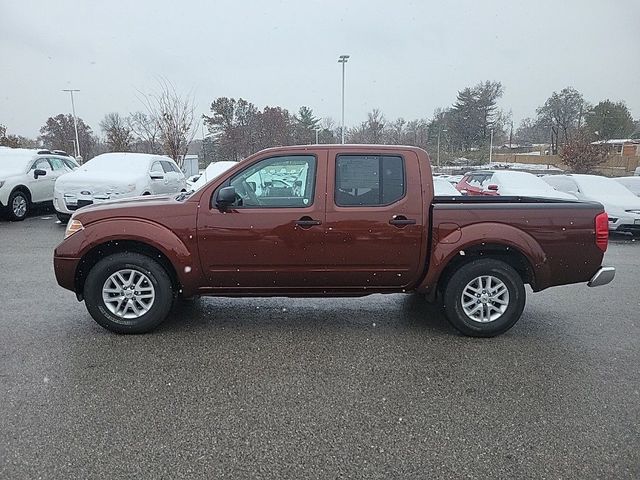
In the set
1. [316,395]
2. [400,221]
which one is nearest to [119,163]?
[400,221]

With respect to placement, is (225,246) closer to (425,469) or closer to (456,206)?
(456,206)

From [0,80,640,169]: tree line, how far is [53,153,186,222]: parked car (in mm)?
10938

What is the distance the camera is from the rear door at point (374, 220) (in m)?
4.34

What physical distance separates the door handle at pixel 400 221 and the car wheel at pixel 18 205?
426 inches

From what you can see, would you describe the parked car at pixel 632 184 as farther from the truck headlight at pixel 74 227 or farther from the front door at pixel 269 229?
the truck headlight at pixel 74 227

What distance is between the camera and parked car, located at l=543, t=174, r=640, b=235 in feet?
35.2

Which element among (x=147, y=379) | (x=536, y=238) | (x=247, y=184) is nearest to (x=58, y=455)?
(x=147, y=379)

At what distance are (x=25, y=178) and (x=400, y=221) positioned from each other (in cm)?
1123

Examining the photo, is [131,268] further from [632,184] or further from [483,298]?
[632,184]

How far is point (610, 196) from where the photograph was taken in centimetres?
1151

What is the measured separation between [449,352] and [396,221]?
1.24m

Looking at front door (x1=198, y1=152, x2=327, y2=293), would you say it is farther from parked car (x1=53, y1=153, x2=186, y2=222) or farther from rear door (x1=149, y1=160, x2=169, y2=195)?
rear door (x1=149, y1=160, x2=169, y2=195)

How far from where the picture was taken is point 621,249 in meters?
9.48

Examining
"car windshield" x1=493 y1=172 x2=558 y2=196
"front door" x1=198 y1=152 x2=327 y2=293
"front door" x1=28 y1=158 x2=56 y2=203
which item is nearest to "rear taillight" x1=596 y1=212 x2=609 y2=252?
"front door" x1=198 y1=152 x2=327 y2=293
